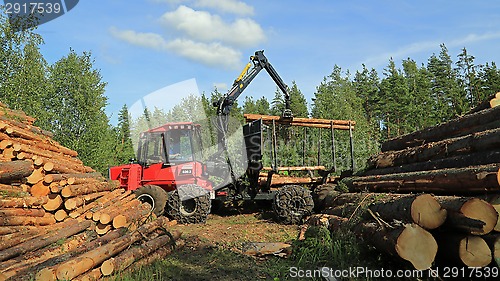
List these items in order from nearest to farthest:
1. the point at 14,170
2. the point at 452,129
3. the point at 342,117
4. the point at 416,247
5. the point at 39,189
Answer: the point at 416,247 < the point at 14,170 < the point at 39,189 < the point at 452,129 < the point at 342,117

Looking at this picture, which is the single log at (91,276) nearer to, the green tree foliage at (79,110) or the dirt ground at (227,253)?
the dirt ground at (227,253)

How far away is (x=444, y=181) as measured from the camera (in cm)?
607

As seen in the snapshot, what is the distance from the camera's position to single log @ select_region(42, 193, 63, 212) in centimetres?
728

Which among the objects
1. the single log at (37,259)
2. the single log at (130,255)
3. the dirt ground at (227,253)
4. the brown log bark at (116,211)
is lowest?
the dirt ground at (227,253)

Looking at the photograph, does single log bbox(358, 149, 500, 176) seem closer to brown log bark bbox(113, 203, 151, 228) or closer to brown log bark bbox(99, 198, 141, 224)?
brown log bark bbox(113, 203, 151, 228)

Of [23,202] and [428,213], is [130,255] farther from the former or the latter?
[428,213]

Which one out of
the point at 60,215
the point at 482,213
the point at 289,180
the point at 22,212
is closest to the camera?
the point at 482,213

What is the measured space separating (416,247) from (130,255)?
4012 millimetres

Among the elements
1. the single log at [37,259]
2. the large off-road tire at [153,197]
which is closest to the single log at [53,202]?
the single log at [37,259]

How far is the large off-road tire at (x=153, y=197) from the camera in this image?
10.4 m

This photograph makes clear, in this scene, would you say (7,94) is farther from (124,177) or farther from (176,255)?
(176,255)

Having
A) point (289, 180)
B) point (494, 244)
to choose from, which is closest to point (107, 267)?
point (494, 244)

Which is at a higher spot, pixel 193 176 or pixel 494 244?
pixel 193 176

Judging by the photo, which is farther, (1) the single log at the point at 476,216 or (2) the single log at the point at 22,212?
(2) the single log at the point at 22,212
